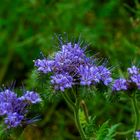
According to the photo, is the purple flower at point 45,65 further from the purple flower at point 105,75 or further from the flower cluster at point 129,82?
the flower cluster at point 129,82

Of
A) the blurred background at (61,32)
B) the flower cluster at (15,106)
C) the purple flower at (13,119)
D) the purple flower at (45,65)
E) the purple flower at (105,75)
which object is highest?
the blurred background at (61,32)

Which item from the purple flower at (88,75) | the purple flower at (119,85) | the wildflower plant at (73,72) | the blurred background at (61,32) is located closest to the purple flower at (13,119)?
the wildflower plant at (73,72)

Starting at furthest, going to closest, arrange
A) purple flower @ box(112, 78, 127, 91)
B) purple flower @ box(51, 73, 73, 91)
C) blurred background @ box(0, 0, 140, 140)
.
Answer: blurred background @ box(0, 0, 140, 140) → purple flower @ box(112, 78, 127, 91) → purple flower @ box(51, 73, 73, 91)

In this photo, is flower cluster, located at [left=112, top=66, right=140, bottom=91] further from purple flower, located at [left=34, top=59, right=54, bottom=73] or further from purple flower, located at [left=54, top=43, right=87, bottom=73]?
purple flower, located at [left=34, top=59, right=54, bottom=73]

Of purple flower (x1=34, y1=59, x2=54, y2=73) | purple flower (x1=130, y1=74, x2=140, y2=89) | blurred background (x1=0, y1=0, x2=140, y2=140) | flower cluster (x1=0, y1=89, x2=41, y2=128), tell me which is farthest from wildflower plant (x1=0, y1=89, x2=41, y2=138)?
blurred background (x1=0, y1=0, x2=140, y2=140)

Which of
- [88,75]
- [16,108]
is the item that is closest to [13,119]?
[16,108]

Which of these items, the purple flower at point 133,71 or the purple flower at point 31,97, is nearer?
the purple flower at point 31,97
